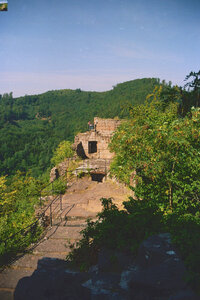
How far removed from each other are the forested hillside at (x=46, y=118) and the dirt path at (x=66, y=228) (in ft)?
14.5

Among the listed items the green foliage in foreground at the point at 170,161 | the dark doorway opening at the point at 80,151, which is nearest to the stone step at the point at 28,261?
the green foliage in foreground at the point at 170,161

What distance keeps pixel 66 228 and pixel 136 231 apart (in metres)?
3.43

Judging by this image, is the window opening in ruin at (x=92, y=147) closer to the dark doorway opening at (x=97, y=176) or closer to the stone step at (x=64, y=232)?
the dark doorway opening at (x=97, y=176)

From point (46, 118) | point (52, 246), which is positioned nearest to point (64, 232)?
point (52, 246)

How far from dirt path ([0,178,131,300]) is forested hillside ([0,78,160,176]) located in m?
4.41

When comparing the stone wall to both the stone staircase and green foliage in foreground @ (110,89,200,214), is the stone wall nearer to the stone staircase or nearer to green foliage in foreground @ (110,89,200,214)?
the stone staircase

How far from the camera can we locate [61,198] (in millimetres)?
9953

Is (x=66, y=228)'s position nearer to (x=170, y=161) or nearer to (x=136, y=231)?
(x=136, y=231)

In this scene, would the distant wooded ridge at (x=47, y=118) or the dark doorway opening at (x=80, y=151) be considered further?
the distant wooded ridge at (x=47, y=118)

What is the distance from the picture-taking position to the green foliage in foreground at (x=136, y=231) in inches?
157

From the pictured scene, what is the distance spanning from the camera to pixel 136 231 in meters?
4.75

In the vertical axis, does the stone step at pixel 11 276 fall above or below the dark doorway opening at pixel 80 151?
below

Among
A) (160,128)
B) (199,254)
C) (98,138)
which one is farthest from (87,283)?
(98,138)

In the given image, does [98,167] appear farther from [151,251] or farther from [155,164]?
[151,251]
